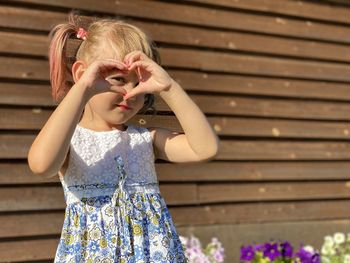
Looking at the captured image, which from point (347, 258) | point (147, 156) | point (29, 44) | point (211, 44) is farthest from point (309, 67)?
point (147, 156)

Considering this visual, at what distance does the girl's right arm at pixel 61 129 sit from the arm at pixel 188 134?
0.26 m

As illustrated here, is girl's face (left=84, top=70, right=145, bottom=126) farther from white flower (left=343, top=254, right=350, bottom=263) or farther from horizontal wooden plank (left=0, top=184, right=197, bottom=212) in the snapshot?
white flower (left=343, top=254, right=350, bottom=263)

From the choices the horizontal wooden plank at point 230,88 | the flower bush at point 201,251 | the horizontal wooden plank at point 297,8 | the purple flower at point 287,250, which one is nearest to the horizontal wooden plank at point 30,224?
the horizontal wooden plank at point 230,88

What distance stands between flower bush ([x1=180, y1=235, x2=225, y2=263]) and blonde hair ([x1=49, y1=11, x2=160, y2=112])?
1990 millimetres

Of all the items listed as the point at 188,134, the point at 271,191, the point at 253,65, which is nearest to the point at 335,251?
the point at 271,191

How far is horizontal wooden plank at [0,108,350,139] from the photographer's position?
15.1ft

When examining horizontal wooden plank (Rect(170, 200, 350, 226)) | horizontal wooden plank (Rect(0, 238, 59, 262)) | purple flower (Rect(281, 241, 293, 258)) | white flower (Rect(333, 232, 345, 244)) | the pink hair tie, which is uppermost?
horizontal wooden plank (Rect(170, 200, 350, 226))

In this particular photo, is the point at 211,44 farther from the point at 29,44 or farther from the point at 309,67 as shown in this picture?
the point at 29,44

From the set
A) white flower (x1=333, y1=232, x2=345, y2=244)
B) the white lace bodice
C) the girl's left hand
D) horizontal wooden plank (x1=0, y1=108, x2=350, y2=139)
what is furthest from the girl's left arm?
white flower (x1=333, y1=232, x2=345, y2=244)

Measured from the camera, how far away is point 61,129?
84.0 inches

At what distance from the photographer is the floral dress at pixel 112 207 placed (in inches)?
90.8

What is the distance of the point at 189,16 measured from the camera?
215 inches

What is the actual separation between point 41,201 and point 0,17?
3.98ft

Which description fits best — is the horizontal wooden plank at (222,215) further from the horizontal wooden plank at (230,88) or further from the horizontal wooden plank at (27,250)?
the horizontal wooden plank at (230,88)
